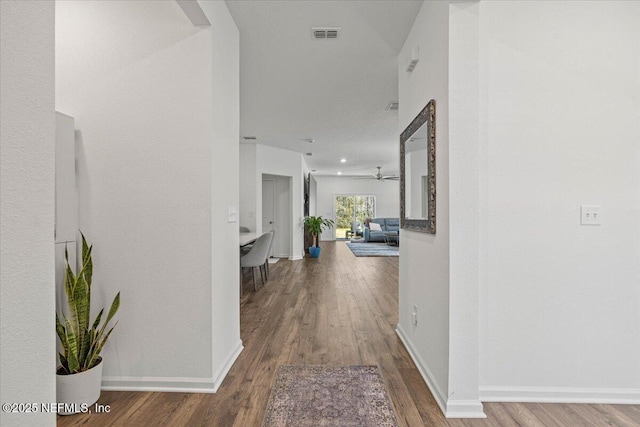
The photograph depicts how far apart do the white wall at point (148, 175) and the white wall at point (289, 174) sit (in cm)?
488

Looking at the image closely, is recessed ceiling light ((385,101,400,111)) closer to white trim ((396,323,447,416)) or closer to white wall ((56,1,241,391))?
white wall ((56,1,241,391))

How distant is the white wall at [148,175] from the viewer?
212 centimetres

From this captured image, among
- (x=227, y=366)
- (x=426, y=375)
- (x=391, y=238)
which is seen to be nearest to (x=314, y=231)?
(x=391, y=238)

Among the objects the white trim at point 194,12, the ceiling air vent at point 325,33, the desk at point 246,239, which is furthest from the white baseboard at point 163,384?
the ceiling air vent at point 325,33

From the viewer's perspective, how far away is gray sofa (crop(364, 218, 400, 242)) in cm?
1192

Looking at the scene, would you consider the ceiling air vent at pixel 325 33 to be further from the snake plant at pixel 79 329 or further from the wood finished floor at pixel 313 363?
the wood finished floor at pixel 313 363

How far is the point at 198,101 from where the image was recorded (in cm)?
212

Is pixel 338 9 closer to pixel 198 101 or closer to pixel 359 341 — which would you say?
→ pixel 198 101

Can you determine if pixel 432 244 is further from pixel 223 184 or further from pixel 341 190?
pixel 341 190

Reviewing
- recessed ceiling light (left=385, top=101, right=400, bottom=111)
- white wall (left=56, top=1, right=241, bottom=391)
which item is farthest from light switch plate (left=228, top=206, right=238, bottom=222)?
recessed ceiling light (left=385, top=101, right=400, bottom=111)

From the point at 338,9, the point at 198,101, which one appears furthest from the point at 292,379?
the point at 338,9

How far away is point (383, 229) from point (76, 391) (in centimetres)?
1109
